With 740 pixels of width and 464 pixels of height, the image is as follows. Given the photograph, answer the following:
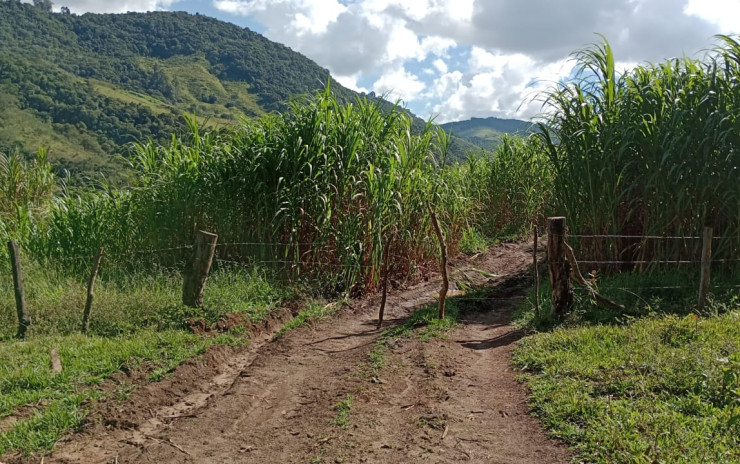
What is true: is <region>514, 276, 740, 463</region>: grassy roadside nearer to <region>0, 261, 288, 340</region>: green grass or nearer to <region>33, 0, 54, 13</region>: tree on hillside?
<region>0, 261, 288, 340</region>: green grass

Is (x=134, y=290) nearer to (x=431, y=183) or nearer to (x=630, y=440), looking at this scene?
(x=431, y=183)

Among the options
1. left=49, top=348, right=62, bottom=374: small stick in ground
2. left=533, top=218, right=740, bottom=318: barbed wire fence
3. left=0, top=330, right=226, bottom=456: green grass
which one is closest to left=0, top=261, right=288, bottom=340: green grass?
left=0, top=330, right=226, bottom=456: green grass

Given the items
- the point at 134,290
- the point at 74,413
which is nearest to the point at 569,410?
the point at 74,413

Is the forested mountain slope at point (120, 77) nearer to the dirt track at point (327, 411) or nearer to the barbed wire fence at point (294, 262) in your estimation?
the barbed wire fence at point (294, 262)

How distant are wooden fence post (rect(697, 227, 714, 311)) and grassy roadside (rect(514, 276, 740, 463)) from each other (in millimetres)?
116

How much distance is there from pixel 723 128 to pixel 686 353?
311 cm

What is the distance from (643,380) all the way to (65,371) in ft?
14.4

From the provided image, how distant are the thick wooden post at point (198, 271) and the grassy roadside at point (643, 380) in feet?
10.9

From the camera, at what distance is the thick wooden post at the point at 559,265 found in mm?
5504

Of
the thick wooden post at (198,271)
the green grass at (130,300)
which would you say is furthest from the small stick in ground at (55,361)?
the thick wooden post at (198,271)

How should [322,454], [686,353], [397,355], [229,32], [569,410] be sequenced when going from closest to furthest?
[322,454], [569,410], [686,353], [397,355], [229,32]

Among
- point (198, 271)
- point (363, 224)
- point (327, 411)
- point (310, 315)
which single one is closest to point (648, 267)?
point (363, 224)

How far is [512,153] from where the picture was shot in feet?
41.9

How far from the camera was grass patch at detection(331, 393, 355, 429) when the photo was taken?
3576 mm
